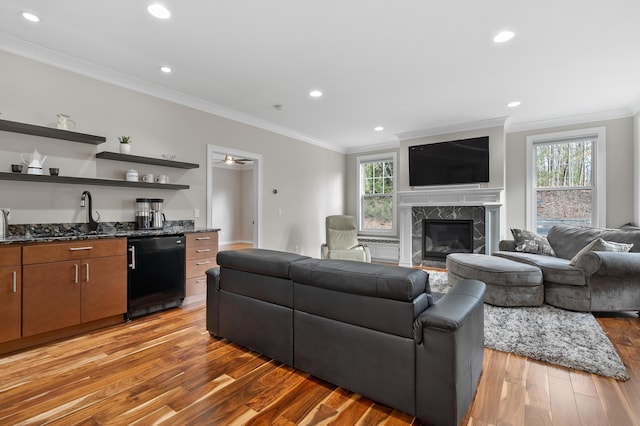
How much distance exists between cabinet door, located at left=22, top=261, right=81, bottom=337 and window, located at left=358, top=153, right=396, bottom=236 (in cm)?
543

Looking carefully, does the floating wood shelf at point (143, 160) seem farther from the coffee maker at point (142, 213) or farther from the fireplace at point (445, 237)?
the fireplace at point (445, 237)

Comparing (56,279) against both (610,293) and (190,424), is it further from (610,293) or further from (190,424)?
(610,293)

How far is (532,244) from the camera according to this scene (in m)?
4.08

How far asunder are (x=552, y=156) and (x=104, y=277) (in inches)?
254

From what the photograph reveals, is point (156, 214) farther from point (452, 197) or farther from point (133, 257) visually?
point (452, 197)

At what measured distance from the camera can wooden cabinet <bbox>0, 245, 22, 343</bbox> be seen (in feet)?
7.39

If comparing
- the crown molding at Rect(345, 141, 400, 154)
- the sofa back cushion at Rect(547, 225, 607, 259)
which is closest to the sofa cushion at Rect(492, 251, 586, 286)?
the sofa back cushion at Rect(547, 225, 607, 259)

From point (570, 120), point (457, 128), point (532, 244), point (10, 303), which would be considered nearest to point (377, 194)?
point (457, 128)

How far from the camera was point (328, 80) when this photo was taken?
3.47m

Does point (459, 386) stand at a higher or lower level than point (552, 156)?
lower

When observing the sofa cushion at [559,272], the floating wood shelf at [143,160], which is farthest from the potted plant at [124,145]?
the sofa cushion at [559,272]

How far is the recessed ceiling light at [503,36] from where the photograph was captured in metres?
2.53

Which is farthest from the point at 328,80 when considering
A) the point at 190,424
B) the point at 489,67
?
the point at 190,424

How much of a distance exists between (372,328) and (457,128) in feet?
15.5
